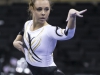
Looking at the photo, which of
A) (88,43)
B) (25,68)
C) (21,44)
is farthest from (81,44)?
(21,44)

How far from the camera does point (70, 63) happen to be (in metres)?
10.1

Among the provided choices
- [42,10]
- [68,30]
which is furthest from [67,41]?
[68,30]

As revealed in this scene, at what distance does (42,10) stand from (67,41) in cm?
647

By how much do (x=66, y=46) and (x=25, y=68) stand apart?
164 inches

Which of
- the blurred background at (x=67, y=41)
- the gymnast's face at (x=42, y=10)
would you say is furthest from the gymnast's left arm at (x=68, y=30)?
the blurred background at (x=67, y=41)

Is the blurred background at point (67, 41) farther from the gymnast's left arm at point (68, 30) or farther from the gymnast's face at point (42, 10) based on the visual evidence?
the gymnast's left arm at point (68, 30)

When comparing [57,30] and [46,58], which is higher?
[57,30]

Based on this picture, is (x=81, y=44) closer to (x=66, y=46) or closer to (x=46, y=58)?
(x=66, y=46)

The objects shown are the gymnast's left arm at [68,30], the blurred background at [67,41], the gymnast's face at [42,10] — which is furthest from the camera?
the blurred background at [67,41]

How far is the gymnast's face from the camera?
4.50 metres

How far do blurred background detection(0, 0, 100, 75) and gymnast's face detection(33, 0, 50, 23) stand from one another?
347cm

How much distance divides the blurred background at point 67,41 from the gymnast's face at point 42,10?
347cm

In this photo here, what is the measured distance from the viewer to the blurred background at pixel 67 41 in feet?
31.3

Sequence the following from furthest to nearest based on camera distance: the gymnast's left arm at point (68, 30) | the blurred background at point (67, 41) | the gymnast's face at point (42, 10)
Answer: the blurred background at point (67, 41), the gymnast's face at point (42, 10), the gymnast's left arm at point (68, 30)
